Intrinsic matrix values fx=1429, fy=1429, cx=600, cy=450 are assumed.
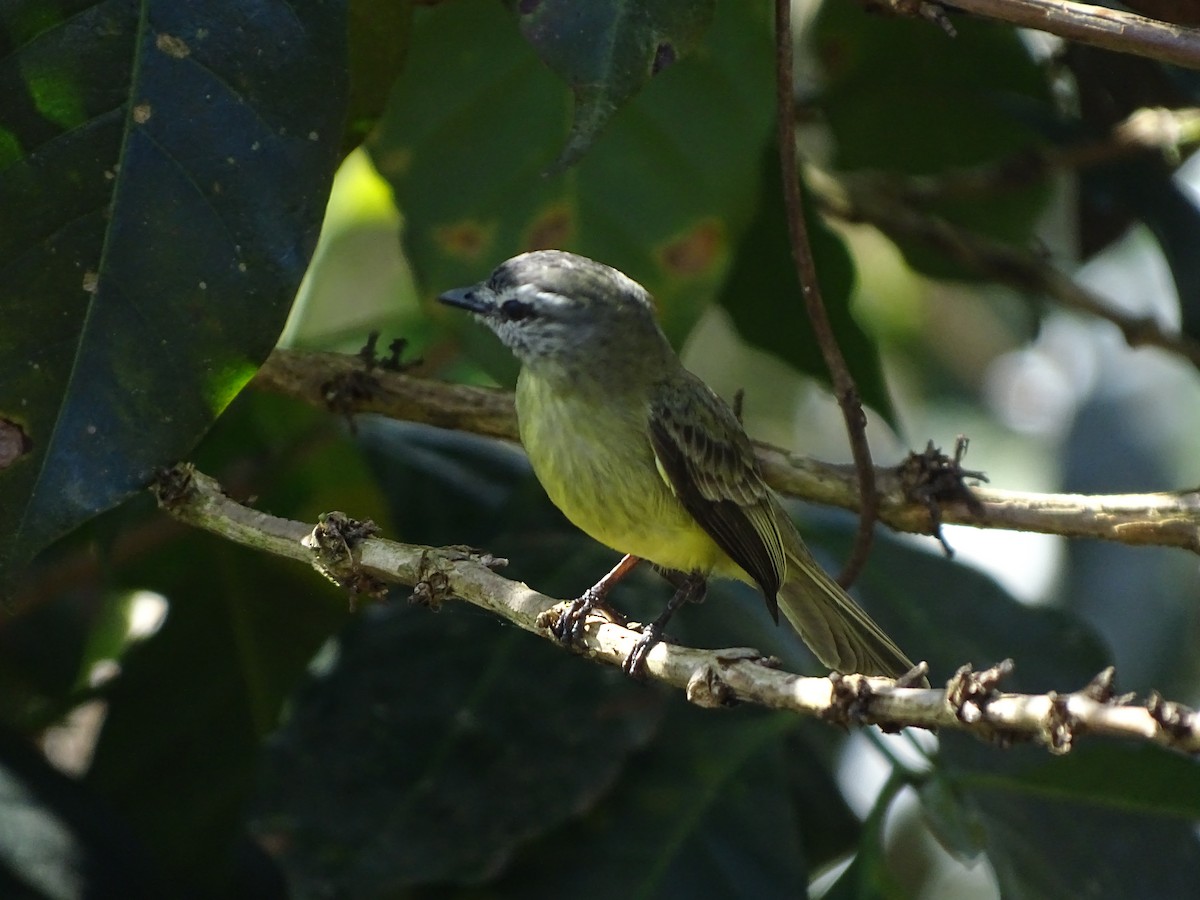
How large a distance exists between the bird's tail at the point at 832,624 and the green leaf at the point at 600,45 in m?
1.22

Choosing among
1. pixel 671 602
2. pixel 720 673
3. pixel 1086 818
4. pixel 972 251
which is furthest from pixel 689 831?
pixel 972 251

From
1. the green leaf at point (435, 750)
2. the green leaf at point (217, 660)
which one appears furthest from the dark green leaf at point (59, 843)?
the green leaf at point (217, 660)

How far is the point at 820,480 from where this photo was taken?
236 cm

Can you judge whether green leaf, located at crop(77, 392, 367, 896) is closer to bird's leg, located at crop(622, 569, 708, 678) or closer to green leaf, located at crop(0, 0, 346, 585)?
bird's leg, located at crop(622, 569, 708, 678)

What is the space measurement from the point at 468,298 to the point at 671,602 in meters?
0.69

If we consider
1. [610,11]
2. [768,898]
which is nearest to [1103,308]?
[768,898]

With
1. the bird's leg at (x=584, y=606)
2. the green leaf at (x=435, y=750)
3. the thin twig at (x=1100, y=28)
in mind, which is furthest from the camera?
the green leaf at (x=435, y=750)

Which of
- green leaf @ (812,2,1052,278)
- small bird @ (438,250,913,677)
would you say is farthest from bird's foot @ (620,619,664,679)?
green leaf @ (812,2,1052,278)

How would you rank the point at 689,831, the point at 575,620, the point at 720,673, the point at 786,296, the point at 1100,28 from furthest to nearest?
the point at 786,296 < the point at 689,831 < the point at 575,620 < the point at 1100,28 < the point at 720,673

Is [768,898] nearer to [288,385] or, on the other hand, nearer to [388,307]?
[288,385]

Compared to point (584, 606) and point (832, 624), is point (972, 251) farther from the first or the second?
point (584, 606)

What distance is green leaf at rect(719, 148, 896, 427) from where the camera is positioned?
273cm

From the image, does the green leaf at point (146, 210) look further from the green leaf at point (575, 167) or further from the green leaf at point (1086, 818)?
the green leaf at point (1086, 818)

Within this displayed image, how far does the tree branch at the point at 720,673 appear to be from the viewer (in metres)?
1.21
